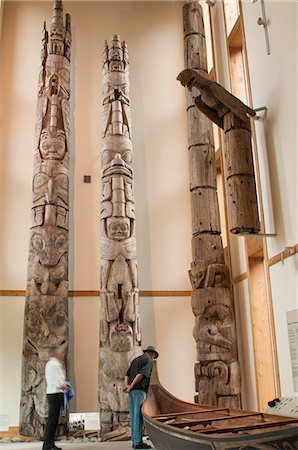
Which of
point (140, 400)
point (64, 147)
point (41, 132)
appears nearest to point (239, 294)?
point (140, 400)

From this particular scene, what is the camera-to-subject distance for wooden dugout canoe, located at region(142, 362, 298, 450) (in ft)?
7.86

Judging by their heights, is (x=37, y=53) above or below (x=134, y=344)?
above

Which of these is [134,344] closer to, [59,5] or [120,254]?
[120,254]

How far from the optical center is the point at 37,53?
8.95 m

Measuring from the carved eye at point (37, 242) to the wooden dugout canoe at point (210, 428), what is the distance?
2.78 m

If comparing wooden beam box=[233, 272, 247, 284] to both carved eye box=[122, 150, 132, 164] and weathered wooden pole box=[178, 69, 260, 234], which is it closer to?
weathered wooden pole box=[178, 69, 260, 234]

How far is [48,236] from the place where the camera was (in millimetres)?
6699

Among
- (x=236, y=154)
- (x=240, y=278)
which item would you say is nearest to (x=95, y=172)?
(x=240, y=278)

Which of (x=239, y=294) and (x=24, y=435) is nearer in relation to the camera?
(x=24, y=435)

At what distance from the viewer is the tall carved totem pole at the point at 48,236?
6.06 meters

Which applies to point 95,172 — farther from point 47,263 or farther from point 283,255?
point 283,255

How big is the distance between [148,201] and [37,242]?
7.98 feet

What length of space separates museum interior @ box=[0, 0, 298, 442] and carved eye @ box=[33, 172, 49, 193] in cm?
4

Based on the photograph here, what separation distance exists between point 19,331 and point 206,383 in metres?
3.28
